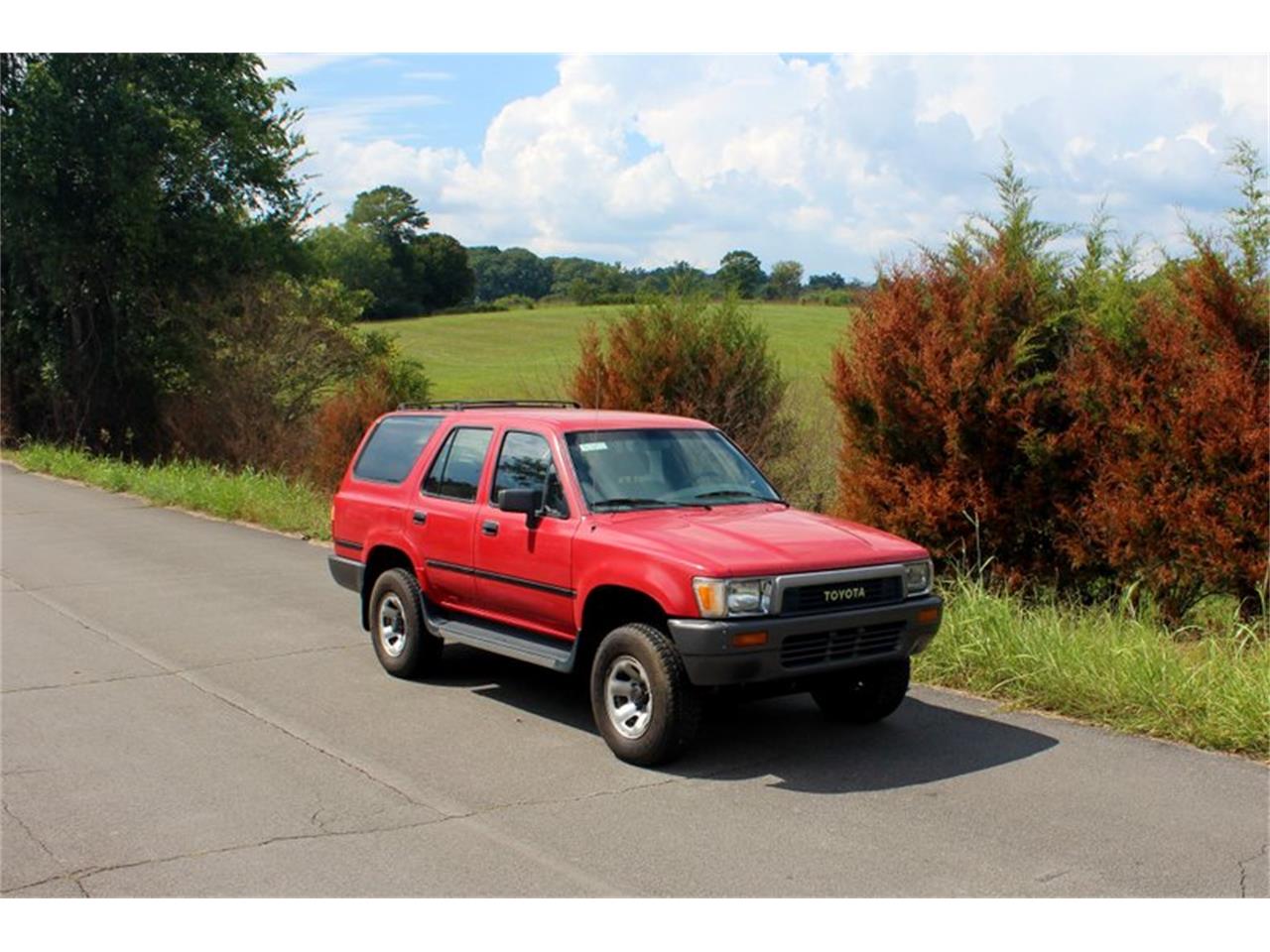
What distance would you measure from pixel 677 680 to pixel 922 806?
4.27ft

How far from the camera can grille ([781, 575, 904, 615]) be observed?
22.0 ft

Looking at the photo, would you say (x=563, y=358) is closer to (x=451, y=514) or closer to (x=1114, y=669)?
(x=451, y=514)

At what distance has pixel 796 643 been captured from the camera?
671cm

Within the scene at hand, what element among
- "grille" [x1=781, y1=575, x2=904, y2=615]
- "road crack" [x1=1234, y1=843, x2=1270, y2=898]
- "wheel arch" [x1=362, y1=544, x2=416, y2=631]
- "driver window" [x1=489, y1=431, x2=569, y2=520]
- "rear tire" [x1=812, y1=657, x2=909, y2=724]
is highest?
"driver window" [x1=489, y1=431, x2=569, y2=520]

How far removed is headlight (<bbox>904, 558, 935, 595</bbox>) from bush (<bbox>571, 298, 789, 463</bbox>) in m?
7.97

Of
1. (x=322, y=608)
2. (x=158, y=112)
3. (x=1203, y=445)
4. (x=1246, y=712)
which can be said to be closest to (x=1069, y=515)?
(x=1203, y=445)

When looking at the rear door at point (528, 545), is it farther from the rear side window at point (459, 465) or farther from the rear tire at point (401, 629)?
the rear tire at point (401, 629)

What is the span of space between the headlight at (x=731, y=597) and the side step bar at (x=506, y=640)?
1065 mm

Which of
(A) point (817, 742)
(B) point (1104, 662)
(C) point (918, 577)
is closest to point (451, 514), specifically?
(A) point (817, 742)

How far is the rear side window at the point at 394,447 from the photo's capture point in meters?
9.12

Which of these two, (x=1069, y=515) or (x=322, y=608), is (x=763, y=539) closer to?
(x=1069, y=515)

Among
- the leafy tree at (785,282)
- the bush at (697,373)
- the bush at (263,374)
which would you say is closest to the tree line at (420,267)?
the leafy tree at (785,282)

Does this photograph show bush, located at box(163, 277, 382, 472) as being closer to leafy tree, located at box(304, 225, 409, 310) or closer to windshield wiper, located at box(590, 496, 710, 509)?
windshield wiper, located at box(590, 496, 710, 509)

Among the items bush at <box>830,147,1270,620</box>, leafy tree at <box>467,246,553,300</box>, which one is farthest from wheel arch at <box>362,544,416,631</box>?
leafy tree at <box>467,246,553,300</box>
